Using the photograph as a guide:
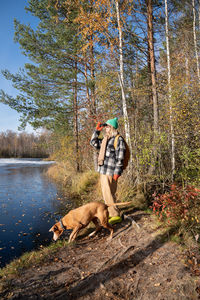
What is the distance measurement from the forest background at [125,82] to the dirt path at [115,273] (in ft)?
3.00

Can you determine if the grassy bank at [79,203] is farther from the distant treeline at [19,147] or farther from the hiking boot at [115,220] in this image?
the distant treeline at [19,147]

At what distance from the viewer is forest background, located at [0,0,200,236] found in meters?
5.44

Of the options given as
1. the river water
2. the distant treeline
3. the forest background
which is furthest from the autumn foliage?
the distant treeline

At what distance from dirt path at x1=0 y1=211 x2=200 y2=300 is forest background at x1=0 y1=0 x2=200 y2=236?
0.92 meters

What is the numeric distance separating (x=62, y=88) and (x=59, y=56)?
1726 mm

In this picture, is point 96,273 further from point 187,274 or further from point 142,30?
point 142,30

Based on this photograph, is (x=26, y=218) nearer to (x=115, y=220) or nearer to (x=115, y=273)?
(x=115, y=220)

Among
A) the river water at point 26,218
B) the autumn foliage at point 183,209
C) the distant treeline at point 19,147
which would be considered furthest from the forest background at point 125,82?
the distant treeline at point 19,147

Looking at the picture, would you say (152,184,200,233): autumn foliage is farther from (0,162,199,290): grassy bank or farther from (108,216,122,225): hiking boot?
(108,216,122,225): hiking boot

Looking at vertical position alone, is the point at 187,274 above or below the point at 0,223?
above

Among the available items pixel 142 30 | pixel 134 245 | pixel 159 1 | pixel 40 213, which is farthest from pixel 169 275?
pixel 159 1

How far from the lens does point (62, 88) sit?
11.5 meters

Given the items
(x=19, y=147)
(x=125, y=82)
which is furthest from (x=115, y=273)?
(x=19, y=147)

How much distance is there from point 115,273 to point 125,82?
22.2 ft
